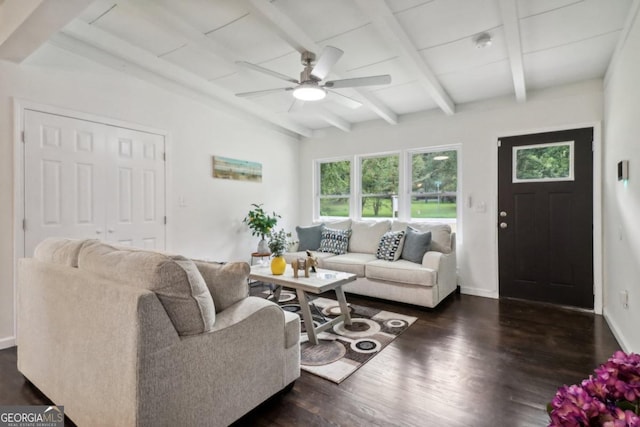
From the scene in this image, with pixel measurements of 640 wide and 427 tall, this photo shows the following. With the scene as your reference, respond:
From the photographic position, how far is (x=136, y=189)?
346 cm

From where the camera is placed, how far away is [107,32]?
2.80 metres

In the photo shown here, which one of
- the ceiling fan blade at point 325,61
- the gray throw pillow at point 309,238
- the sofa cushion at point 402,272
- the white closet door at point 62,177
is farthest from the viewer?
the gray throw pillow at point 309,238

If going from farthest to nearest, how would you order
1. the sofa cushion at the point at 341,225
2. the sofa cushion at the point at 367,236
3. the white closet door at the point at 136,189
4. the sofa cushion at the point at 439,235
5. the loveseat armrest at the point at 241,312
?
the sofa cushion at the point at 341,225, the sofa cushion at the point at 367,236, the sofa cushion at the point at 439,235, the white closet door at the point at 136,189, the loveseat armrest at the point at 241,312

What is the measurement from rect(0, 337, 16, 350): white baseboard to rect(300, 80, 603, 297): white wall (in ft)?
15.6

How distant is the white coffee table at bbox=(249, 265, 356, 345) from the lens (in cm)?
264

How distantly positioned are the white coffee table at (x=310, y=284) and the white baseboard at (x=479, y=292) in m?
2.04

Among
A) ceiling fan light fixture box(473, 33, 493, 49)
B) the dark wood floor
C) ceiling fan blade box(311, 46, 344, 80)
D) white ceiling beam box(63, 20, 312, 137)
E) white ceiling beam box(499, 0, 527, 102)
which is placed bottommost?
the dark wood floor

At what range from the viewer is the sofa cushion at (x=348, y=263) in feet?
12.9

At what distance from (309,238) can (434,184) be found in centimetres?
201

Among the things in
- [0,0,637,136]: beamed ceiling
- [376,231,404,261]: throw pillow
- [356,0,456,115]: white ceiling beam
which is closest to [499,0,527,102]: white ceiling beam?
[0,0,637,136]: beamed ceiling

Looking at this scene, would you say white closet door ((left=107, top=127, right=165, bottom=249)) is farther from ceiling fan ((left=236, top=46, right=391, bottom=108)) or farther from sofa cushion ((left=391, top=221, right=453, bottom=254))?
sofa cushion ((left=391, top=221, right=453, bottom=254))

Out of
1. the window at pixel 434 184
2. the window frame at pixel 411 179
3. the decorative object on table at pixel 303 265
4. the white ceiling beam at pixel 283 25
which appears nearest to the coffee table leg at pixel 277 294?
the decorative object on table at pixel 303 265

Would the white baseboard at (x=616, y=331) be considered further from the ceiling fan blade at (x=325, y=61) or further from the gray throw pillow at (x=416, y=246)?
the ceiling fan blade at (x=325, y=61)

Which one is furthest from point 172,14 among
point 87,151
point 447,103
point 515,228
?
point 515,228
